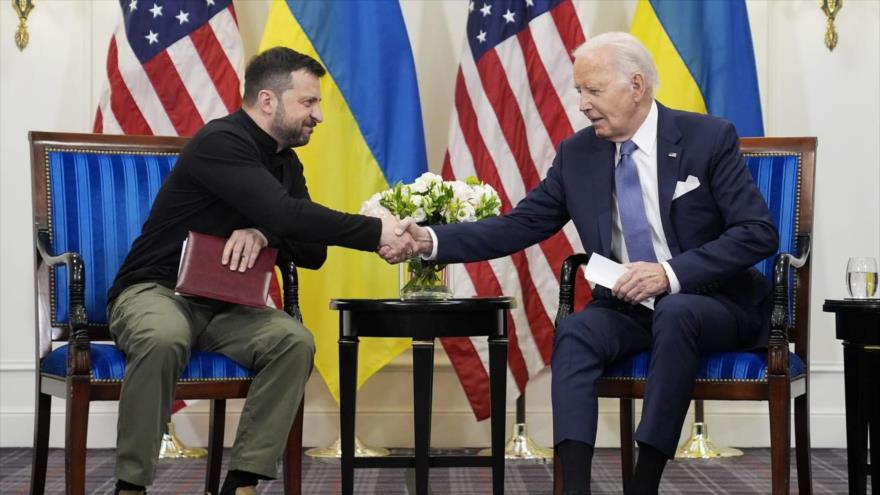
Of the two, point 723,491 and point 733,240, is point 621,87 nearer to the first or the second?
point 733,240

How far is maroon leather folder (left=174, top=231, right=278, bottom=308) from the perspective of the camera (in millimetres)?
3154

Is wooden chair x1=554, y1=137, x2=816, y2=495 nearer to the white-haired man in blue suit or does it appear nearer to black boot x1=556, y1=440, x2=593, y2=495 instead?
the white-haired man in blue suit

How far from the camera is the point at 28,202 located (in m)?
5.09

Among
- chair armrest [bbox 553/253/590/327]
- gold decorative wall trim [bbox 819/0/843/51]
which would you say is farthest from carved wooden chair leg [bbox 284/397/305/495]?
gold decorative wall trim [bbox 819/0/843/51]

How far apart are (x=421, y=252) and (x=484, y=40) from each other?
1657mm

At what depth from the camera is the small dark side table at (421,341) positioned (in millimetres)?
3244

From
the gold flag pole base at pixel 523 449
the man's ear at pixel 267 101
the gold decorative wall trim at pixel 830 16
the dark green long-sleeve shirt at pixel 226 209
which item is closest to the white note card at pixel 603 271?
the dark green long-sleeve shirt at pixel 226 209

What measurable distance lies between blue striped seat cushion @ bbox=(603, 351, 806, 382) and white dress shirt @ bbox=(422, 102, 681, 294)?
331 mm

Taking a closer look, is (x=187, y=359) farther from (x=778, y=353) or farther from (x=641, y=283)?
(x=778, y=353)

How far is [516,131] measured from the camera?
4781 millimetres

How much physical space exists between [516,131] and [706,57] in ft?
2.87

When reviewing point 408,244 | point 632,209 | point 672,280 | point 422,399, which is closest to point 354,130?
point 408,244

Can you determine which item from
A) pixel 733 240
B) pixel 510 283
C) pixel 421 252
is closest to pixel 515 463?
pixel 510 283

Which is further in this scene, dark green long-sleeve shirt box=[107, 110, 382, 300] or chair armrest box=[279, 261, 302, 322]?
chair armrest box=[279, 261, 302, 322]
